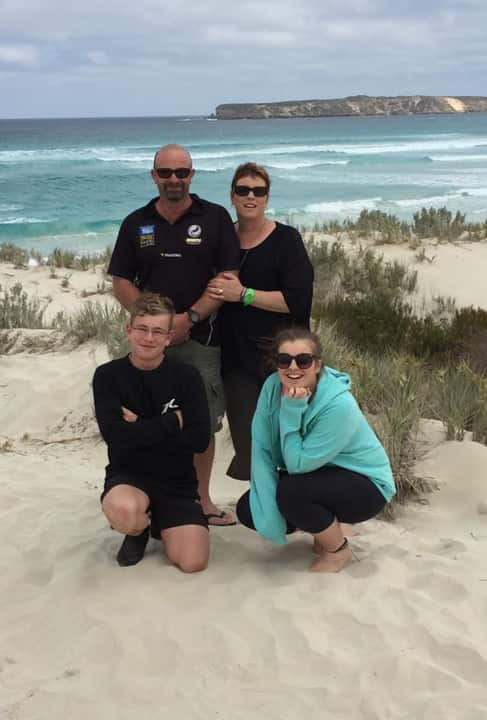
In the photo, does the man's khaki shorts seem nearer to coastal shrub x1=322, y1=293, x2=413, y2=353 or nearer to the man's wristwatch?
the man's wristwatch

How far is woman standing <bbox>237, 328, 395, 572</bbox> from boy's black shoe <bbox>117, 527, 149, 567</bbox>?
61 cm

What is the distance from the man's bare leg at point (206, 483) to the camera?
429 cm

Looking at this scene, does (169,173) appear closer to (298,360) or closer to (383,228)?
(298,360)

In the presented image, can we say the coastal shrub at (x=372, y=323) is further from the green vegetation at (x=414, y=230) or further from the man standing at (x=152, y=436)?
the green vegetation at (x=414, y=230)

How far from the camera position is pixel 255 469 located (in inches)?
141

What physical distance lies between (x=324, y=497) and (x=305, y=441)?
0.28 m

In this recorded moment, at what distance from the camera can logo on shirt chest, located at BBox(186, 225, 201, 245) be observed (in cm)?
385

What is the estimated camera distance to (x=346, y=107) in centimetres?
14500

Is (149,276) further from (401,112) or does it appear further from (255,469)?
(401,112)

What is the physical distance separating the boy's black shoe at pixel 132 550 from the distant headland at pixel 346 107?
14863cm

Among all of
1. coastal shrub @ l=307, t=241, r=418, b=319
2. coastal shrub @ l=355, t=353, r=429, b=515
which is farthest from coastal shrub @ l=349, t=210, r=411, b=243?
coastal shrub @ l=355, t=353, r=429, b=515

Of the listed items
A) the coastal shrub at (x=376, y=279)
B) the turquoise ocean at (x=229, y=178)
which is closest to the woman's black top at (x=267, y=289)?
the coastal shrub at (x=376, y=279)

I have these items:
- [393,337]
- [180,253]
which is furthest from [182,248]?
[393,337]

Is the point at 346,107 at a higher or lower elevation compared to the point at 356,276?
higher
